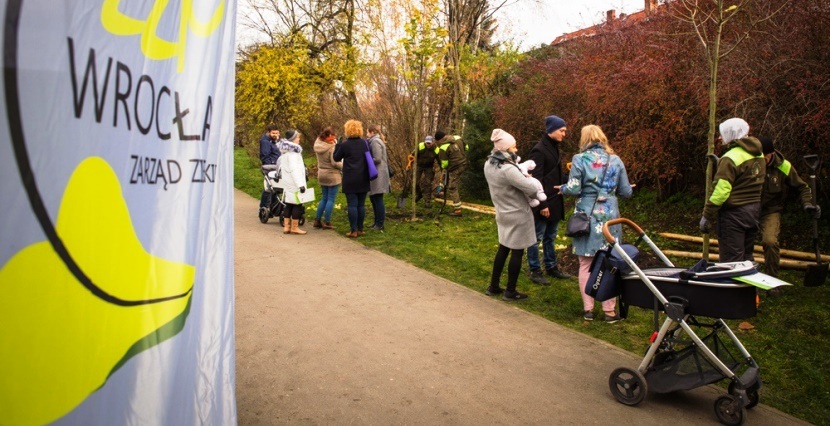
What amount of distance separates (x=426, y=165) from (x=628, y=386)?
975cm

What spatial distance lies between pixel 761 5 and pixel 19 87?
917cm

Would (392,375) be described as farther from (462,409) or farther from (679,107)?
(679,107)

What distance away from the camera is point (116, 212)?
1.88 metres

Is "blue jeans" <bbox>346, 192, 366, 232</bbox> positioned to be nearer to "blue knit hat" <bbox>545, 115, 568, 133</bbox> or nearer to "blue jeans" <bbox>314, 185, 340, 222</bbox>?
"blue jeans" <bbox>314, 185, 340, 222</bbox>

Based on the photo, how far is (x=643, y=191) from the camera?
13266mm

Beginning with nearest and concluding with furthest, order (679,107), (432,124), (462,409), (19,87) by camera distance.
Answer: (19,87) < (462,409) < (679,107) < (432,124)

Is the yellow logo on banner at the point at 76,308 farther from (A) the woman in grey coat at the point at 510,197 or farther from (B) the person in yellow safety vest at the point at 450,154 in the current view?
(B) the person in yellow safety vest at the point at 450,154

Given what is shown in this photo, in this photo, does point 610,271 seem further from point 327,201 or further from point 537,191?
point 327,201

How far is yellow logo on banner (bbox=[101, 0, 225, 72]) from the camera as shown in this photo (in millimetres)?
1843

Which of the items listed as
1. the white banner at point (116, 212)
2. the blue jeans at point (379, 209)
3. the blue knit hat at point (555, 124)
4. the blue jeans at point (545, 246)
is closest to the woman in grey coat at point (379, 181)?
the blue jeans at point (379, 209)

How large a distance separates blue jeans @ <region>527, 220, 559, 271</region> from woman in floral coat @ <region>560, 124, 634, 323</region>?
1.67m

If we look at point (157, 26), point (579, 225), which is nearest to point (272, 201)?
point (579, 225)

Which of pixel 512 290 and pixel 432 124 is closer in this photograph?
pixel 512 290

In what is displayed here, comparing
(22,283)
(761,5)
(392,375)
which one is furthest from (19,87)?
(761,5)
